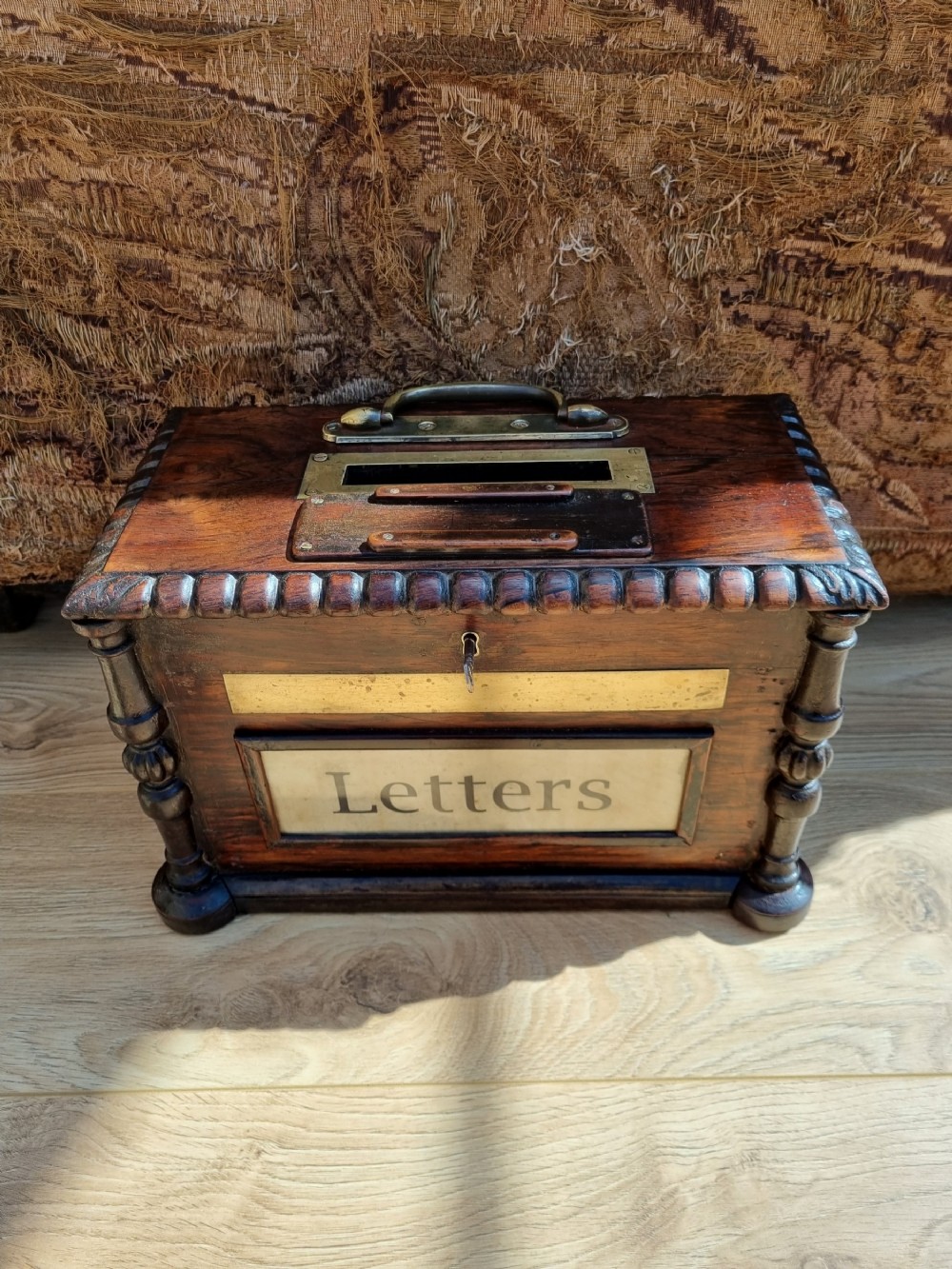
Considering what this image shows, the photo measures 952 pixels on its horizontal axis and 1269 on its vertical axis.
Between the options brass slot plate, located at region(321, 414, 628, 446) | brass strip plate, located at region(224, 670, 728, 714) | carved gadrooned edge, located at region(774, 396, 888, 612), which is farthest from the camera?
brass slot plate, located at region(321, 414, 628, 446)

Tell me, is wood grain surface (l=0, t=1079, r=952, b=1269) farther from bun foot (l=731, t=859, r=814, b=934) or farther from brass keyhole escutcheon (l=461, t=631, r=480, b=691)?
brass keyhole escutcheon (l=461, t=631, r=480, b=691)

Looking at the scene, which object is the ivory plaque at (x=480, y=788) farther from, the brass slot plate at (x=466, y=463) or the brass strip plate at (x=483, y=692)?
the brass slot plate at (x=466, y=463)

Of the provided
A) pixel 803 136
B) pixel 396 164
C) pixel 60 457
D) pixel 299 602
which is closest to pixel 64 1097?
pixel 299 602

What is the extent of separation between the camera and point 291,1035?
100 centimetres

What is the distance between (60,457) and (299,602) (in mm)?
591

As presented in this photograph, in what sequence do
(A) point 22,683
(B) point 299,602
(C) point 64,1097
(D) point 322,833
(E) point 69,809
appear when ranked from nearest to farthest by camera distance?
(B) point 299,602
(C) point 64,1097
(D) point 322,833
(E) point 69,809
(A) point 22,683

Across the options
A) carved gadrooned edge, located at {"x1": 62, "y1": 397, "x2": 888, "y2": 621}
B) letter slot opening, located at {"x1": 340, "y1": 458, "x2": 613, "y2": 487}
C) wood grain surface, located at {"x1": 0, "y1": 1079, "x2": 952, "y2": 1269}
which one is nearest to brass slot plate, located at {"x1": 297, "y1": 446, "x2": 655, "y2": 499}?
letter slot opening, located at {"x1": 340, "y1": 458, "x2": 613, "y2": 487}

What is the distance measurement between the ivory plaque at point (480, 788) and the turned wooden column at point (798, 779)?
9 centimetres

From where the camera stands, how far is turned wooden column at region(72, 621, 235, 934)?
894 millimetres

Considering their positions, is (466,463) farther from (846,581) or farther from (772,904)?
(772,904)

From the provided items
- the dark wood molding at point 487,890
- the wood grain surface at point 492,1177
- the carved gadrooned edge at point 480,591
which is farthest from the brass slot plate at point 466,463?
the wood grain surface at point 492,1177

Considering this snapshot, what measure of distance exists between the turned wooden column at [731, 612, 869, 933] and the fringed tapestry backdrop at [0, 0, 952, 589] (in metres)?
0.44

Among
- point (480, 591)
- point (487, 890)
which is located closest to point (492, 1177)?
point (487, 890)

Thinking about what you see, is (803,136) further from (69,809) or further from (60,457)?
(69,809)
